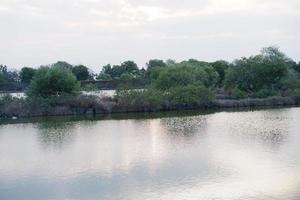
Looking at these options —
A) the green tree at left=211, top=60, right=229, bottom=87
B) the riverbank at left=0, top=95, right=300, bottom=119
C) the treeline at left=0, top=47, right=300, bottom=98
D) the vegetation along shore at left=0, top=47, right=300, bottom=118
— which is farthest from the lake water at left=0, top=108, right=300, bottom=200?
the green tree at left=211, top=60, right=229, bottom=87

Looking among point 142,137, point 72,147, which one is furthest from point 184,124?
point 72,147

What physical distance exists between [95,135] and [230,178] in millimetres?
14613

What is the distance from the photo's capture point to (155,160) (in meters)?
21.0

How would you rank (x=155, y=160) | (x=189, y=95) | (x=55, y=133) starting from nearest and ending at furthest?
1. (x=155, y=160)
2. (x=55, y=133)
3. (x=189, y=95)

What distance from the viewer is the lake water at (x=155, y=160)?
1580 cm

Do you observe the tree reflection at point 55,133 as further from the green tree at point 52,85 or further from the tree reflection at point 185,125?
the green tree at point 52,85

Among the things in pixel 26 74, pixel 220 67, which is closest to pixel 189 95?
pixel 220 67

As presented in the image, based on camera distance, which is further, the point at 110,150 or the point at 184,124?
the point at 184,124

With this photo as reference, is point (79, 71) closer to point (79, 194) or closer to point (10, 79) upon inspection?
point (10, 79)

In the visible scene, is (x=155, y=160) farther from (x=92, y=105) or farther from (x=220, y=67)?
(x=220, y=67)

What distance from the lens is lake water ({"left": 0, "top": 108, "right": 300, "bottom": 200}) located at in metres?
15.8

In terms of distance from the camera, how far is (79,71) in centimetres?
9531

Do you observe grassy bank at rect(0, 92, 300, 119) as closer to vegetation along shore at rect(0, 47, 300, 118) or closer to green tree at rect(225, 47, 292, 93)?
vegetation along shore at rect(0, 47, 300, 118)

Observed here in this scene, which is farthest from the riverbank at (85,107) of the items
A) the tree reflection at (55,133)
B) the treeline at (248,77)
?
the tree reflection at (55,133)
